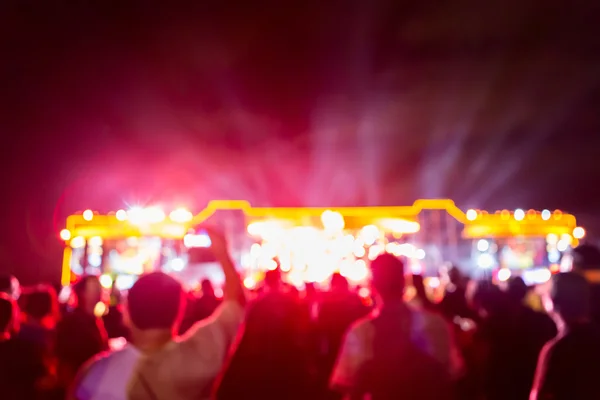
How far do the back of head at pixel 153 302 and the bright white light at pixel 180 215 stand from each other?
75.5 feet

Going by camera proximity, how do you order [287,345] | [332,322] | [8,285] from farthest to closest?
[332,322], [8,285], [287,345]

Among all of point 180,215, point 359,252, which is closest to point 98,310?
point 180,215

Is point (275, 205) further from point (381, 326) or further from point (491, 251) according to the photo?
point (381, 326)

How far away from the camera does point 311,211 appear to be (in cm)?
2662

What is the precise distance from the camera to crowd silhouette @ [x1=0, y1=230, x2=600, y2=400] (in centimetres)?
266

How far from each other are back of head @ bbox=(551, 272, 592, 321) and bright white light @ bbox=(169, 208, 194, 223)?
22.8m

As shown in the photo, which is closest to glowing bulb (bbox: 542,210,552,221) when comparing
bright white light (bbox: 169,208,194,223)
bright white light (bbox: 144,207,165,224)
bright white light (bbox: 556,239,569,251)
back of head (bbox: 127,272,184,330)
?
bright white light (bbox: 556,239,569,251)

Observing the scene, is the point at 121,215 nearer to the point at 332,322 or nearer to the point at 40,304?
the point at 332,322

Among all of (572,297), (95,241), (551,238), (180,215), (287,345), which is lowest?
(287,345)

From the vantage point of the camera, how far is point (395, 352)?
11.4ft

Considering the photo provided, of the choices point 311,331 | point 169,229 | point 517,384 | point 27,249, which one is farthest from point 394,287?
point 169,229

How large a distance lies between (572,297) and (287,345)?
2194 mm

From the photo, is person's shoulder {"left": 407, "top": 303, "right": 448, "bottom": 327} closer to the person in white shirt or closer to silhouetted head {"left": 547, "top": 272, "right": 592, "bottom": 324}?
silhouetted head {"left": 547, "top": 272, "right": 592, "bottom": 324}

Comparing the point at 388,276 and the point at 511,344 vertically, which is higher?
the point at 388,276
